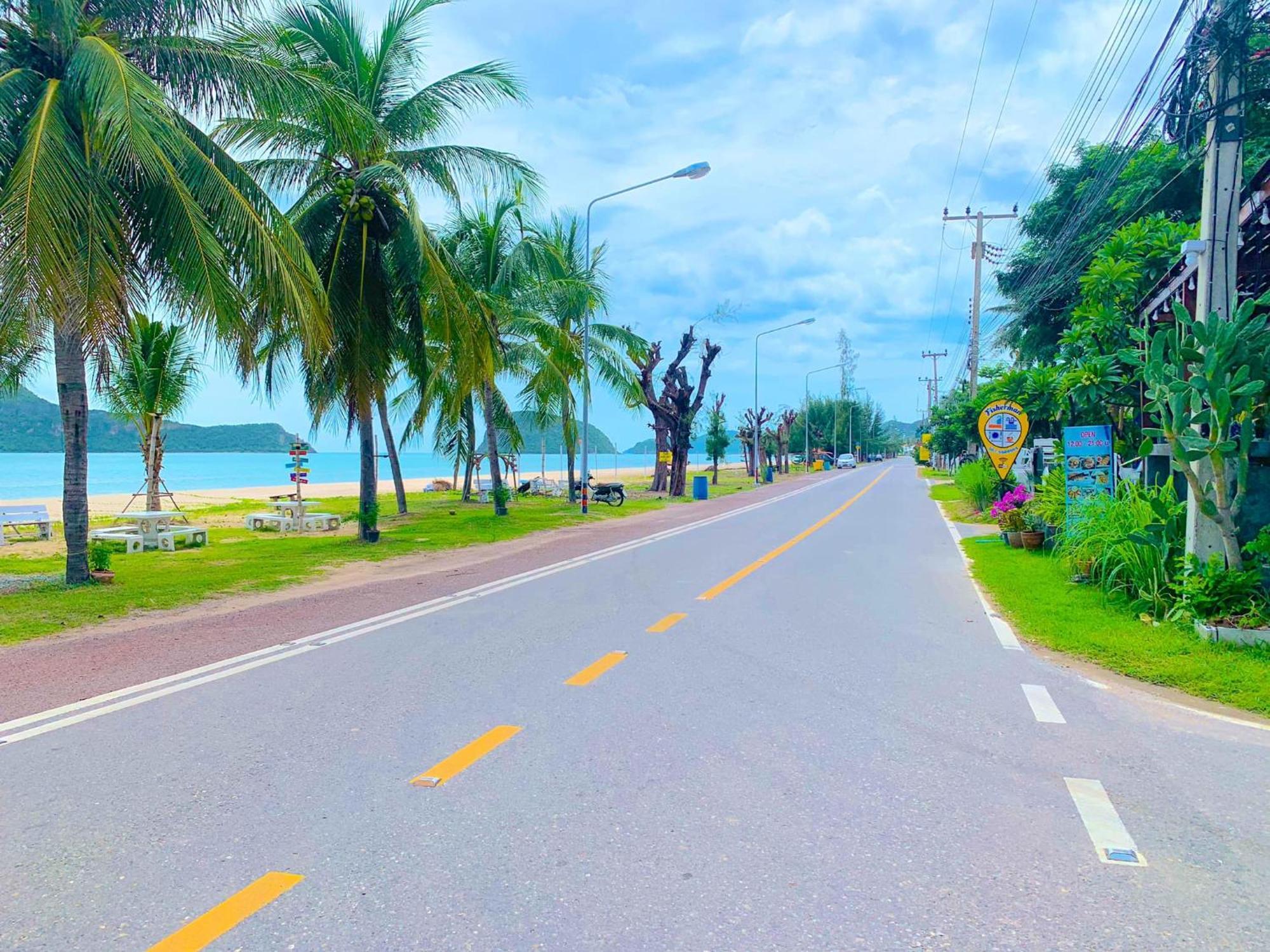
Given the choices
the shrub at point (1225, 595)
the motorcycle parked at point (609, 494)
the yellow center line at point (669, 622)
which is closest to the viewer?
the shrub at point (1225, 595)

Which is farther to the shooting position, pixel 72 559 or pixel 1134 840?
pixel 72 559

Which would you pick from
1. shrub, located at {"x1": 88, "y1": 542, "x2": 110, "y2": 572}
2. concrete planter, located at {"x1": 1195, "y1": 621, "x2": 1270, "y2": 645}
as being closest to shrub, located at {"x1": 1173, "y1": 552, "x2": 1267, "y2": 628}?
concrete planter, located at {"x1": 1195, "y1": 621, "x2": 1270, "y2": 645}

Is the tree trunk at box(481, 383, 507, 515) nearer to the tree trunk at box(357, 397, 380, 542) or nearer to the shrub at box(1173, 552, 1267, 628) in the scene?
the tree trunk at box(357, 397, 380, 542)

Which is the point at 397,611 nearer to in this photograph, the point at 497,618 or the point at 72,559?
the point at 497,618

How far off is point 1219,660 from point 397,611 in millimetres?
7714

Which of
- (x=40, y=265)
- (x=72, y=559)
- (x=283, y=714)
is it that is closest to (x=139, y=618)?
(x=72, y=559)

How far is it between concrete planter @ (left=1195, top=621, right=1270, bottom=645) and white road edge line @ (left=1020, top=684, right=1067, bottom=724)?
7.27 ft

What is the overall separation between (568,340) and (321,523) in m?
9.11

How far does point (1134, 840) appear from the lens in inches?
153

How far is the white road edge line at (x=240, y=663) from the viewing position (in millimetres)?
5609

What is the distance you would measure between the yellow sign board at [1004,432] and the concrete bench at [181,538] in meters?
16.1

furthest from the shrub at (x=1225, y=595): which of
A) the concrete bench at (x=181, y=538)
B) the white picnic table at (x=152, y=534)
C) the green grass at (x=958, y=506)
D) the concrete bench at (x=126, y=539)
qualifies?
the concrete bench at (x=126, y=539)

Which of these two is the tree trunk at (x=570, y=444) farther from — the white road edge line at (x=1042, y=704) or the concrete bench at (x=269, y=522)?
the white road edge line at (x=1042, y=704)

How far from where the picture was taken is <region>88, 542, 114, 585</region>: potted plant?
456 inches
